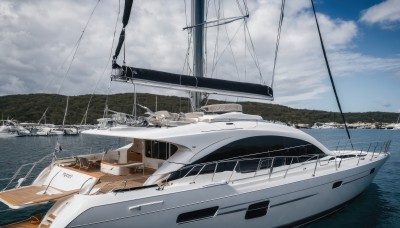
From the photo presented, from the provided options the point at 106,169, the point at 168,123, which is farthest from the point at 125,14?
the point at 106,169

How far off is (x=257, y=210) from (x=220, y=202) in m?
1.03

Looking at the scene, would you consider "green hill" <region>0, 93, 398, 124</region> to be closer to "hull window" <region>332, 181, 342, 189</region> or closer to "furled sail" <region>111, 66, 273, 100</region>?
"furled sail" <region>111, 66, 273, 100</region>

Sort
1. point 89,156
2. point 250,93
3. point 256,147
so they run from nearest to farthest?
point 256,147
point 89,156
point 250,93

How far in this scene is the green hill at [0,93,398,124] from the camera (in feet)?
220

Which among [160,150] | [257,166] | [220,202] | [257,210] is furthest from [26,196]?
[257,166]

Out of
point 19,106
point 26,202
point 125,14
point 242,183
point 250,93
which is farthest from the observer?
point 19,106

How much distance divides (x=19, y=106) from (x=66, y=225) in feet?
347

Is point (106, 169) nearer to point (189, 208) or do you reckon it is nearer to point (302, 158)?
point (189, 208)

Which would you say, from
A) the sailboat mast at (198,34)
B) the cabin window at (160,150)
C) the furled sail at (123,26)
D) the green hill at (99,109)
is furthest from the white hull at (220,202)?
the green hill at (99,109)

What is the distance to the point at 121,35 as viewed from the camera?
7.17 metres

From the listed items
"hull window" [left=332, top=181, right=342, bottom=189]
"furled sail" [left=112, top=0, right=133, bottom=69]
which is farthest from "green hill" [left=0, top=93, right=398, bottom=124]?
"furled sail" [left=112, top=0, right=133, bottom=69]

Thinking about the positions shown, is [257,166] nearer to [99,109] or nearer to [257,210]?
[257,210]

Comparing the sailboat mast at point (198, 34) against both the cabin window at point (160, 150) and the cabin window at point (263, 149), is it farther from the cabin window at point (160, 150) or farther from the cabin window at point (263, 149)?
the cabin window at point (263, 149)

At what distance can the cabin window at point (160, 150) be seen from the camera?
23.2ft
